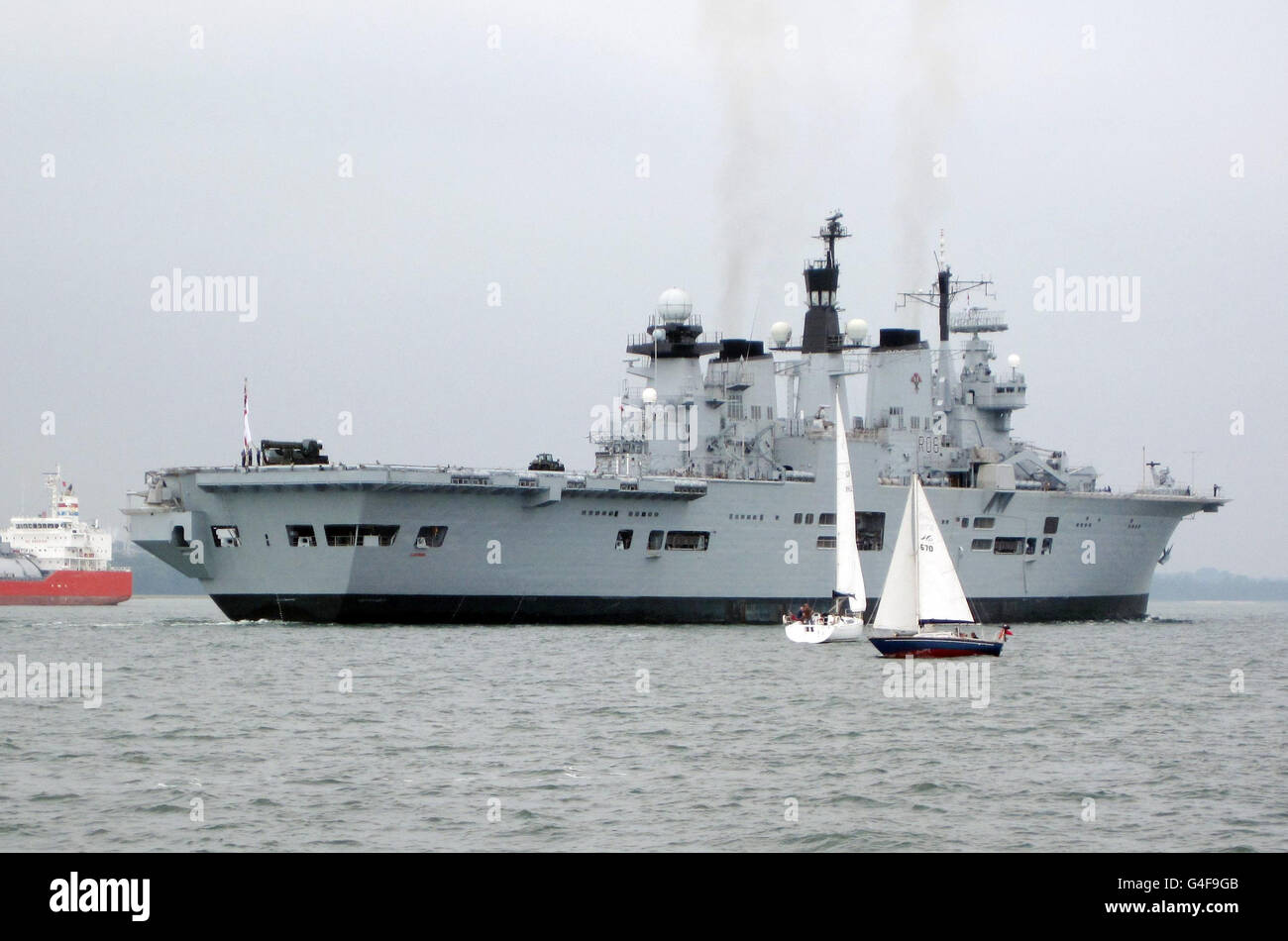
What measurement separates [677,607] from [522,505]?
21.0 feet

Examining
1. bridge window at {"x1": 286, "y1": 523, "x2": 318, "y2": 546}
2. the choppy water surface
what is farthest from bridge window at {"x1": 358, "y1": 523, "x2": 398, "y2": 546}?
the choppy water surface

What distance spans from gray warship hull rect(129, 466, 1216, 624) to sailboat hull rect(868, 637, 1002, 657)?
11.1 metres

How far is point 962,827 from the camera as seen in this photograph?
14.0 metres

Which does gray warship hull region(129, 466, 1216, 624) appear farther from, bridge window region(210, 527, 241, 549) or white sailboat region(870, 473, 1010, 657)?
white sailboat region(870, 473, 1010, 657)

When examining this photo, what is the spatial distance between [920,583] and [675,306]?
18473 mm

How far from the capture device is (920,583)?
3008 cm

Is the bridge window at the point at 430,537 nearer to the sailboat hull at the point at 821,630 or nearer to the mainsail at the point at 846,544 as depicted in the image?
the sailboat hull at the point at 821,630

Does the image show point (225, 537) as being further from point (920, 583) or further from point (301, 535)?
point (920, 583)

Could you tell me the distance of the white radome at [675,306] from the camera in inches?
1820

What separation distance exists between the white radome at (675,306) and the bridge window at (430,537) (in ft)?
38.8

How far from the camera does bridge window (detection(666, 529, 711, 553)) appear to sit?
41.7 m

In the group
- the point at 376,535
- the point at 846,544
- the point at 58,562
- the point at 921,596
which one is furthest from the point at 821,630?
the point at 58,562

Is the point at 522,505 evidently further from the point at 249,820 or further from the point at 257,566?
the point at 249,820

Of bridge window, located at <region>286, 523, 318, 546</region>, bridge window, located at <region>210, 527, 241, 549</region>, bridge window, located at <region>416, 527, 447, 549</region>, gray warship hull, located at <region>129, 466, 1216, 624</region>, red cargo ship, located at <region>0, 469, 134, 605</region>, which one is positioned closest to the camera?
gray warship hull, located at <region>129, 466, 1216, 624</region>
